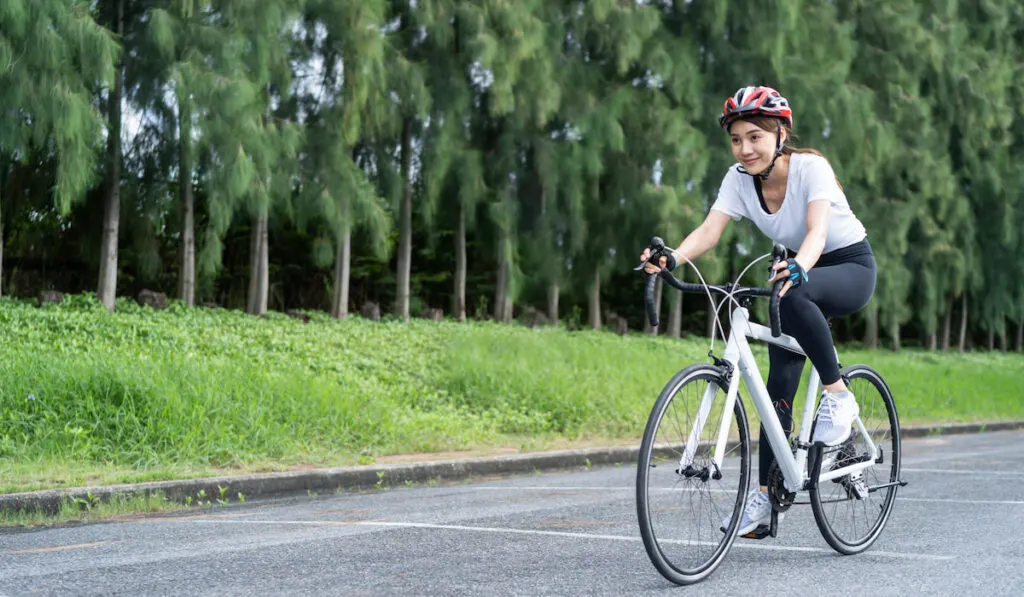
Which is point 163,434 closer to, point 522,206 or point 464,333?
point 464,333

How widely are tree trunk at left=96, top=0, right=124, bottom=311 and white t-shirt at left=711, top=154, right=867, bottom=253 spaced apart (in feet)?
44.6

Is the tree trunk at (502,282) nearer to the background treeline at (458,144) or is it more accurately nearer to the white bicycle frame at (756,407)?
the background treeline at (458,144)

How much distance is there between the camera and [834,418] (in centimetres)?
538

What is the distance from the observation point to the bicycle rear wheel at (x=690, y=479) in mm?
4551

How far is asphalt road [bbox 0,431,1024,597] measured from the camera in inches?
192

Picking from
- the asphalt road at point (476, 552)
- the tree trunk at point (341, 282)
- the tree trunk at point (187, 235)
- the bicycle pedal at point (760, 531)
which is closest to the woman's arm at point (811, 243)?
the bicycle pedal at point (760, 531)

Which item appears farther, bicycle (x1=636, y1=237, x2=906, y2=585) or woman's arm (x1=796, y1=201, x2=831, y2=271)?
woman's arm (x1=796, y1=201, x2=831, y2=271)

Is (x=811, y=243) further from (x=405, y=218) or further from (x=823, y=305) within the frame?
(x=405, y=218)

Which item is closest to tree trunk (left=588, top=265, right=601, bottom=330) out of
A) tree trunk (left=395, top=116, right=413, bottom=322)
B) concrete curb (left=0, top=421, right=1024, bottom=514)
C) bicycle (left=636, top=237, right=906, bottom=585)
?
tree trunk (left=395, top=116, right=413, bottom=322)

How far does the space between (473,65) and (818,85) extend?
9245 millimetres

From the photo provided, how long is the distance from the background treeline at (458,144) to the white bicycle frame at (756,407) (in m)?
12.5

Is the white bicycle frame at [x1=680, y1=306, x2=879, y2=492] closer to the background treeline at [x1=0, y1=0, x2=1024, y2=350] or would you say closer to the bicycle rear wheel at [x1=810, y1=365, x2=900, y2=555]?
the bicycle rear wheel at [x1=810, y1=365, x2=900, y2=555]

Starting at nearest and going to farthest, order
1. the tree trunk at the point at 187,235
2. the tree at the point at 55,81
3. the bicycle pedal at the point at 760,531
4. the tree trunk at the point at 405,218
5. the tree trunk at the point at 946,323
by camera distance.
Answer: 1. the bicycle pedal at the point at 760,531
2. the tree at the point at 55,81
3. the tree trunk at the point at 187,235
4. the tree trunk at the point at 405,218
5. the tree trunk at the point at 946,323

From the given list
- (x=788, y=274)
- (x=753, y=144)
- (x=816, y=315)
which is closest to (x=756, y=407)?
(x=816, y=315)
